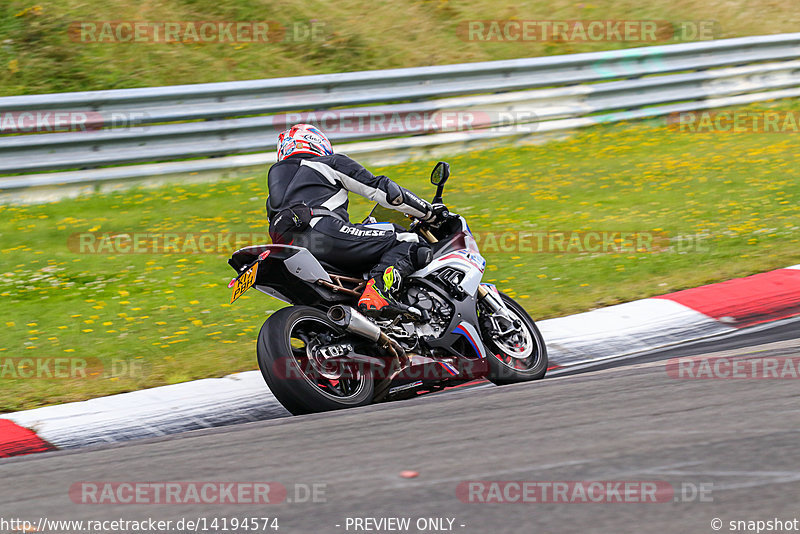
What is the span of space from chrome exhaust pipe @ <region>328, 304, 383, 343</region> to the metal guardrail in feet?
21.4

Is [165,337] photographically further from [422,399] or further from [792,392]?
[792,392]

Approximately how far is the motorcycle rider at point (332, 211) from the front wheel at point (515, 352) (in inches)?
27.5

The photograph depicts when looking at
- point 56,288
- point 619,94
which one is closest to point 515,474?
point 56,288

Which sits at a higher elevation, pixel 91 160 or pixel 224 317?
pixel 91 160

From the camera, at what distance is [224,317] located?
6.84m

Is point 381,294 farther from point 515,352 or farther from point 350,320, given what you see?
point 515,352

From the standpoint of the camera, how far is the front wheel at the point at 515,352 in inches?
209

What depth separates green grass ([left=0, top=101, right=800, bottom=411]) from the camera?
20.7 ft

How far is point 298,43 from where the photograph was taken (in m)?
13.8

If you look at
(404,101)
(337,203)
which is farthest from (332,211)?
(404,101)

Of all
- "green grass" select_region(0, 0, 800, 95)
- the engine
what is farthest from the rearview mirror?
"green grass" select_region(0, 0, 800, 95)

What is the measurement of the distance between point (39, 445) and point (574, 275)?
15.1 feet

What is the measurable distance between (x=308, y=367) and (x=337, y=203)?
103cm

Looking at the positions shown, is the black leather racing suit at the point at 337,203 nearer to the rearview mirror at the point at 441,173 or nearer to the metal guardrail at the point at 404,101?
the rearview mirror at the point at 441,173
